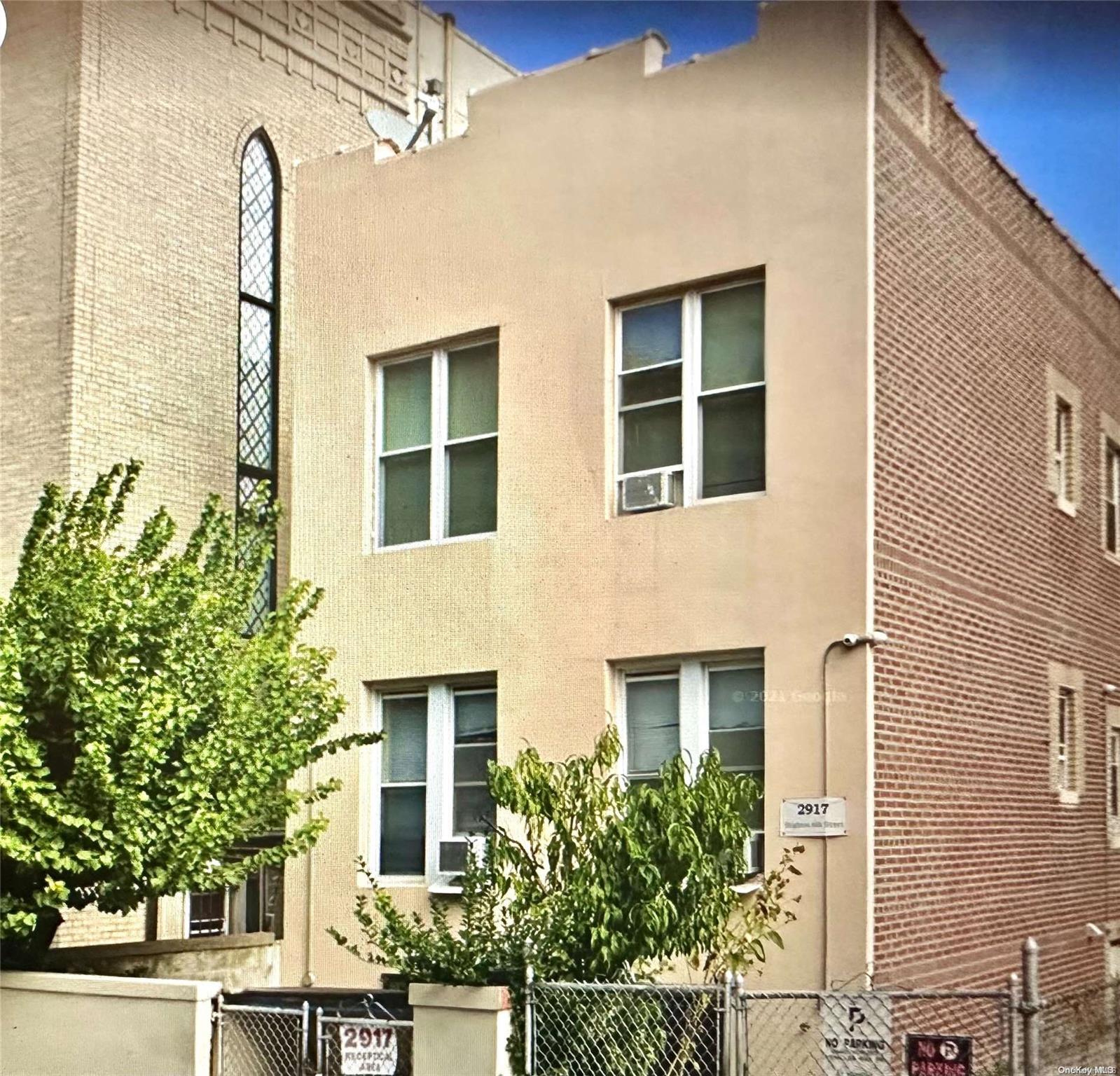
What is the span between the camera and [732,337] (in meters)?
12.9

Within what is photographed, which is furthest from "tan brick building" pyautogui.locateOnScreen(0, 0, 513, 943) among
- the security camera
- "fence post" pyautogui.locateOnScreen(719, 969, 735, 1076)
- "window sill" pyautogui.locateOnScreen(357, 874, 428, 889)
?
"fence post" pyautogui.locateOnScreen(719, 969, 735, 1076)

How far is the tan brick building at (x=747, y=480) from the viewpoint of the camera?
1204cm

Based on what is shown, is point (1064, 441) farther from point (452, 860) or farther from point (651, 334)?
point (452, 860)

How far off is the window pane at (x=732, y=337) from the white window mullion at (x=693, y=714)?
2.25 metres

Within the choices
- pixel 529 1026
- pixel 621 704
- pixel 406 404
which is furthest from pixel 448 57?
pixel 529 1026

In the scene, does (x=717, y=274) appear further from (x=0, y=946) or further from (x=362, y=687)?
(x=0, y=946)

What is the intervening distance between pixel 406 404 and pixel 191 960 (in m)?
5.16

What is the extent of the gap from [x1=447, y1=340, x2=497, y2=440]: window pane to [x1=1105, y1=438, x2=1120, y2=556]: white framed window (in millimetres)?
5317

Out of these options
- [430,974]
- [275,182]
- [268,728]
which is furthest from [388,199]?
[430,974]

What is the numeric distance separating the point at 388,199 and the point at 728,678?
5634 millimetres

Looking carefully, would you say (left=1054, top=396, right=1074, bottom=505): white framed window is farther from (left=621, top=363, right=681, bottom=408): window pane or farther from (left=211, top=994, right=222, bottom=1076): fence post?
(left=211, top=994, right=222, bottom=1076): fence post

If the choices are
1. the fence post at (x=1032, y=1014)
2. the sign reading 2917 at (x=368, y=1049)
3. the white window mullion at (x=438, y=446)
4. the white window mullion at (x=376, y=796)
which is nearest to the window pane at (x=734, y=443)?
the white window mullion at (x=438, y=446)

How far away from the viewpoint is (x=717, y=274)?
505 inches

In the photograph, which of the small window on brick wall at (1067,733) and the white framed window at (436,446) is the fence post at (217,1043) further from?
the small window on brick wall at (1067,733)
